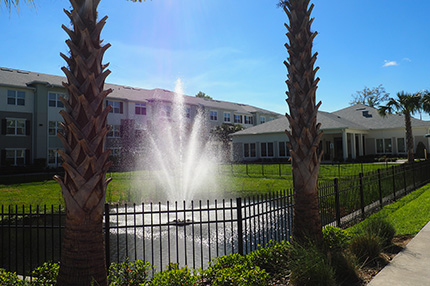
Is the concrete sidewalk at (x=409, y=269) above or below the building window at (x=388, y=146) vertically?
below

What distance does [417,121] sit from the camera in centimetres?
3584

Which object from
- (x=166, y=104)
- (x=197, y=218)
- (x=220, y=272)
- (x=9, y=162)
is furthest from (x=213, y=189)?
(x=166, y=104)

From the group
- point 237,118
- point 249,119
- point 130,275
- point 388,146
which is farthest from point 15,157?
point 388,146

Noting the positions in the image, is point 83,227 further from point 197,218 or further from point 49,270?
point 197,218

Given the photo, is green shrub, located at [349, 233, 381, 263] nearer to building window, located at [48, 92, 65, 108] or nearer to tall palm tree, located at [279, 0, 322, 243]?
tall palm tree, located at [279, 0, 322, 243]

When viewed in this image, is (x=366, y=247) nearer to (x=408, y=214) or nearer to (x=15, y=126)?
(x=408, y=214)

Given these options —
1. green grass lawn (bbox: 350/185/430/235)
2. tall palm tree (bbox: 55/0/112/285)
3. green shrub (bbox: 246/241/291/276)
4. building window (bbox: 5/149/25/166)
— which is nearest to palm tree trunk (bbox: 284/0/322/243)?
green shrub (bbox: 246/241/291/276)

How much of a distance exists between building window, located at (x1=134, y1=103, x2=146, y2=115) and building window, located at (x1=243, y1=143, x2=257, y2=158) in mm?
14699

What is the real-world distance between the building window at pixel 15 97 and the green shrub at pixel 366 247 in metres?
37.1

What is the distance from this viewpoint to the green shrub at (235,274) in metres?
3.95

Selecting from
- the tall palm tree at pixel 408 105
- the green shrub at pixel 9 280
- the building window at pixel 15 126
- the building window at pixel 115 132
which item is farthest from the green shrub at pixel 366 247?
the building window at pixel 115 132

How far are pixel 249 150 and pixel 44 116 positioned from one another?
81.5 ft

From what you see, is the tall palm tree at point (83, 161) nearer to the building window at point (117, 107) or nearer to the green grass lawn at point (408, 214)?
the green grass lawn at point (408, 214)

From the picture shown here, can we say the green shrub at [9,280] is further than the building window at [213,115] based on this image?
No
